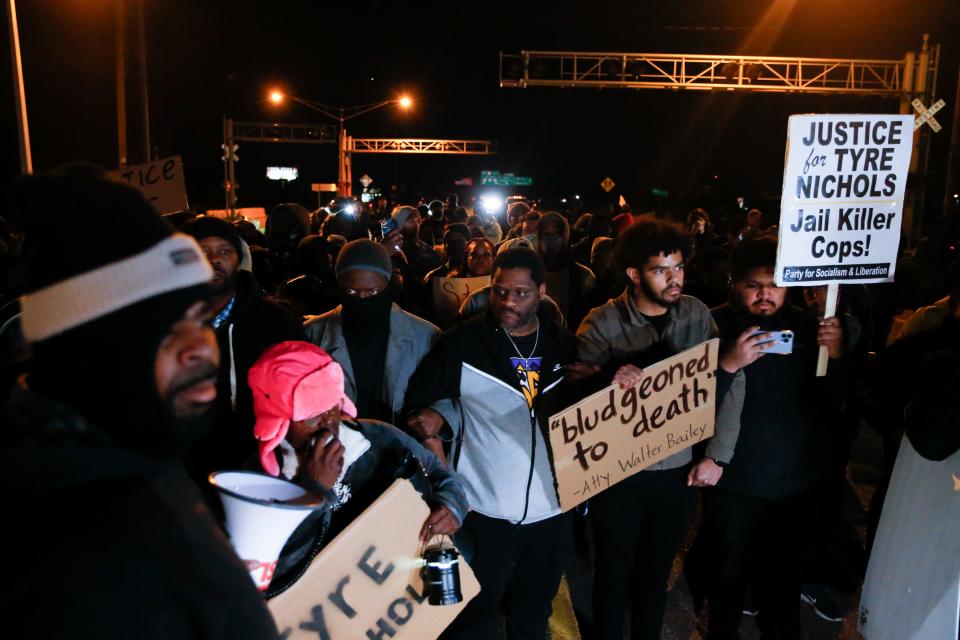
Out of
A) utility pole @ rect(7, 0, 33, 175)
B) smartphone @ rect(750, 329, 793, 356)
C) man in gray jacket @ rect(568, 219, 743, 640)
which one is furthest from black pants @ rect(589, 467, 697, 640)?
utility pole @ rect(7, 0, 33, 175)

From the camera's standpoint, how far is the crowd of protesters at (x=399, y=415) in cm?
120

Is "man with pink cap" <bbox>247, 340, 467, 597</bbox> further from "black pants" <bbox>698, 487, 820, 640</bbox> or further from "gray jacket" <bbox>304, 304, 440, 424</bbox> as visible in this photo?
"black pants" <bbox>698, 487, 820, 640</bbox>

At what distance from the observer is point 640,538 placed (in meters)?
3.90

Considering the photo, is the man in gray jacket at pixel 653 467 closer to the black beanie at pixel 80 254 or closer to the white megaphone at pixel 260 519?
the white megaphone at pixel 260 519

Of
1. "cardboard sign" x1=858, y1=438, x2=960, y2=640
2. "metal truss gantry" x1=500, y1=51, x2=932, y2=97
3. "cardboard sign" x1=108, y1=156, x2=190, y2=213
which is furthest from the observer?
"metal truss gantry" x1=500, y1=51, x2=932, y2=97

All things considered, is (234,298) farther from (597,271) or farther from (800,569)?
(597,271)

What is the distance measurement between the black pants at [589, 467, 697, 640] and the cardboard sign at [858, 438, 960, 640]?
0.88 m

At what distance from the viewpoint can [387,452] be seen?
287 cm

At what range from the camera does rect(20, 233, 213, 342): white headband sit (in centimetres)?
122

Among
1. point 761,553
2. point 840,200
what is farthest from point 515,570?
point 840,200

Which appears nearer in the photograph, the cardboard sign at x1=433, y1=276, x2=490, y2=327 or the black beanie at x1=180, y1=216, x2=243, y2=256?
the black beanie at x1=180, y1=216, x2=243, y2=256

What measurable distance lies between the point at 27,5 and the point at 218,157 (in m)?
18.4

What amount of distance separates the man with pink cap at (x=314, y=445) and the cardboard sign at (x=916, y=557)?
6.58 feet

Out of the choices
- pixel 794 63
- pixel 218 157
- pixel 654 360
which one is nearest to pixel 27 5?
pixel 218 157
